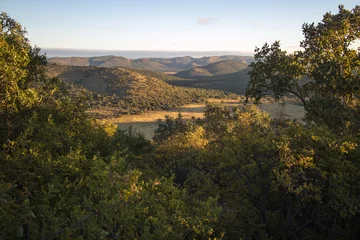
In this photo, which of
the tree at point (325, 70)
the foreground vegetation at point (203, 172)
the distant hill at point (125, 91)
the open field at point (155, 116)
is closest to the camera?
the foreground vegetation at point (203, 172)

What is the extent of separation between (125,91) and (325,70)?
64715mm

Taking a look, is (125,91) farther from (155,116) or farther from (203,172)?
(203,172)

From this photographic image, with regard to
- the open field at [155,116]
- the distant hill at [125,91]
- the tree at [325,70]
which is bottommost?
the open field at [155,116]

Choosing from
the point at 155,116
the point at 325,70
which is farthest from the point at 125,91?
the point at 325,70

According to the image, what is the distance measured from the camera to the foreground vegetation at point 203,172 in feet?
17.8

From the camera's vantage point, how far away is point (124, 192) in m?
5.71

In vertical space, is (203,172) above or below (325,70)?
below

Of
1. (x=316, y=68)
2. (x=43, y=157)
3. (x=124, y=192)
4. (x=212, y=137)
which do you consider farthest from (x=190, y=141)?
(x=124, y=192)

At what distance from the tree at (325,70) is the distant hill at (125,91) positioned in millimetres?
46601

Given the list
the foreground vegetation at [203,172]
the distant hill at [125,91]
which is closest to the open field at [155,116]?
the distant hill at [125,91]

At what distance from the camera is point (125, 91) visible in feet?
240

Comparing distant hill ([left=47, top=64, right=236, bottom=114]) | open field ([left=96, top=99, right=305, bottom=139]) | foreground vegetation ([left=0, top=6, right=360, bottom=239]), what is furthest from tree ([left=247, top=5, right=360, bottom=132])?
distant hill ([left=47, top=64, right=236, bottom=114])

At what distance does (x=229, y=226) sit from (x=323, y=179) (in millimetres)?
3045

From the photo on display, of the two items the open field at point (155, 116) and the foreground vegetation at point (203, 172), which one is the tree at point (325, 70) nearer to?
the foreground vegetation at point (203, 172)
